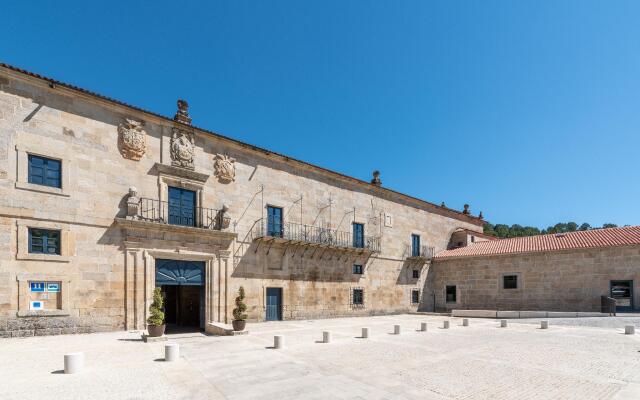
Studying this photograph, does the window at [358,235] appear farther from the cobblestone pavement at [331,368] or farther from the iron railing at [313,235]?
the cobblestone pavement at [331,368]

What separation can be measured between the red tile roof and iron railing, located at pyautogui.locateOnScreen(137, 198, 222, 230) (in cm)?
1952

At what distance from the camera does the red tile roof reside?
23.4m

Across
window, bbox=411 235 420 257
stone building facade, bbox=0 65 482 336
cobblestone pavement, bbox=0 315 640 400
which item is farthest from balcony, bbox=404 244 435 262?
cobblestone pavement, bbox=0 315 640 400

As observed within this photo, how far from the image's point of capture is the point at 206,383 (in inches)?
300

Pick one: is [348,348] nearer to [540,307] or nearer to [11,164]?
[11,164]

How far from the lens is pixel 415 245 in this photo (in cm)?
Result: 3042

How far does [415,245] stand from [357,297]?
25.7 feet

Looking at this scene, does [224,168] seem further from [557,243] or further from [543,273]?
[557,243]

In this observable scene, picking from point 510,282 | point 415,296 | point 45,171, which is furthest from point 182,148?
point 510,282

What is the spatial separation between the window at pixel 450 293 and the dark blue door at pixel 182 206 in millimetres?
21042

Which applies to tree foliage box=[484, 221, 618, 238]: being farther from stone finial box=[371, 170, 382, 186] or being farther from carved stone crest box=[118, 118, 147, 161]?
carved stone crest box=[118, 118, 147, 161]

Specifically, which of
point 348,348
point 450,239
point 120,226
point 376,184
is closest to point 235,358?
point 348,348

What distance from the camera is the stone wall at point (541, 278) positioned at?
22.9 meters

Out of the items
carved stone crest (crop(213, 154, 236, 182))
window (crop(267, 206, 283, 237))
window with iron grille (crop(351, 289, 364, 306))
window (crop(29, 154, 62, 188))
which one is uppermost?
carved stone crest (crop(213, 154, 236, 182))
